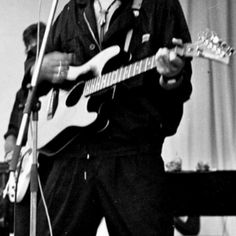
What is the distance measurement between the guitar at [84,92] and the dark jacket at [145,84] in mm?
40

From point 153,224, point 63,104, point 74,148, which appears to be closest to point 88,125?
point 74,148

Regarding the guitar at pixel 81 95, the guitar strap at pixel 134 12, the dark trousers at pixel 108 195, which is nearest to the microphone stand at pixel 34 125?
the guitar at pixel 81 95

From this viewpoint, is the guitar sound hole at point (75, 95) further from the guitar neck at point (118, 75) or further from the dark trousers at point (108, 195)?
the dark trousers at point (108, 195)

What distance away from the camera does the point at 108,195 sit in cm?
166

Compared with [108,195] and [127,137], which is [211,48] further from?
[108,195]

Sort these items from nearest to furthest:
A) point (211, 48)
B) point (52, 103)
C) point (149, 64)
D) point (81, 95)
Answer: point (211, 48), point (149, 64), point (81, 95), point (52, 103)

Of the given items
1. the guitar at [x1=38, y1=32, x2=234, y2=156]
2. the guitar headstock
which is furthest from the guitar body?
the guitar headstock

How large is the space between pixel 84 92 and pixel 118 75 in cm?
17

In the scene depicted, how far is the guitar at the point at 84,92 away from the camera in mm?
1532

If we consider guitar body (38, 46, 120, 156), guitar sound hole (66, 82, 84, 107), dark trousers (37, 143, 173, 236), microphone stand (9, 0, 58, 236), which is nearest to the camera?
microphone stand (9, 0, 58, 236)

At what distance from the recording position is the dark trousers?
161cm

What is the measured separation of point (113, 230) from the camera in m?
1.67

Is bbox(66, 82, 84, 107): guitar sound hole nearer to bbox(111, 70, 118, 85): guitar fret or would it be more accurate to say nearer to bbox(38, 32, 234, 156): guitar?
bbox(38, 32, 234, 156): guitar

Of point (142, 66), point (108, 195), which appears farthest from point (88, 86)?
point (108, 195)
